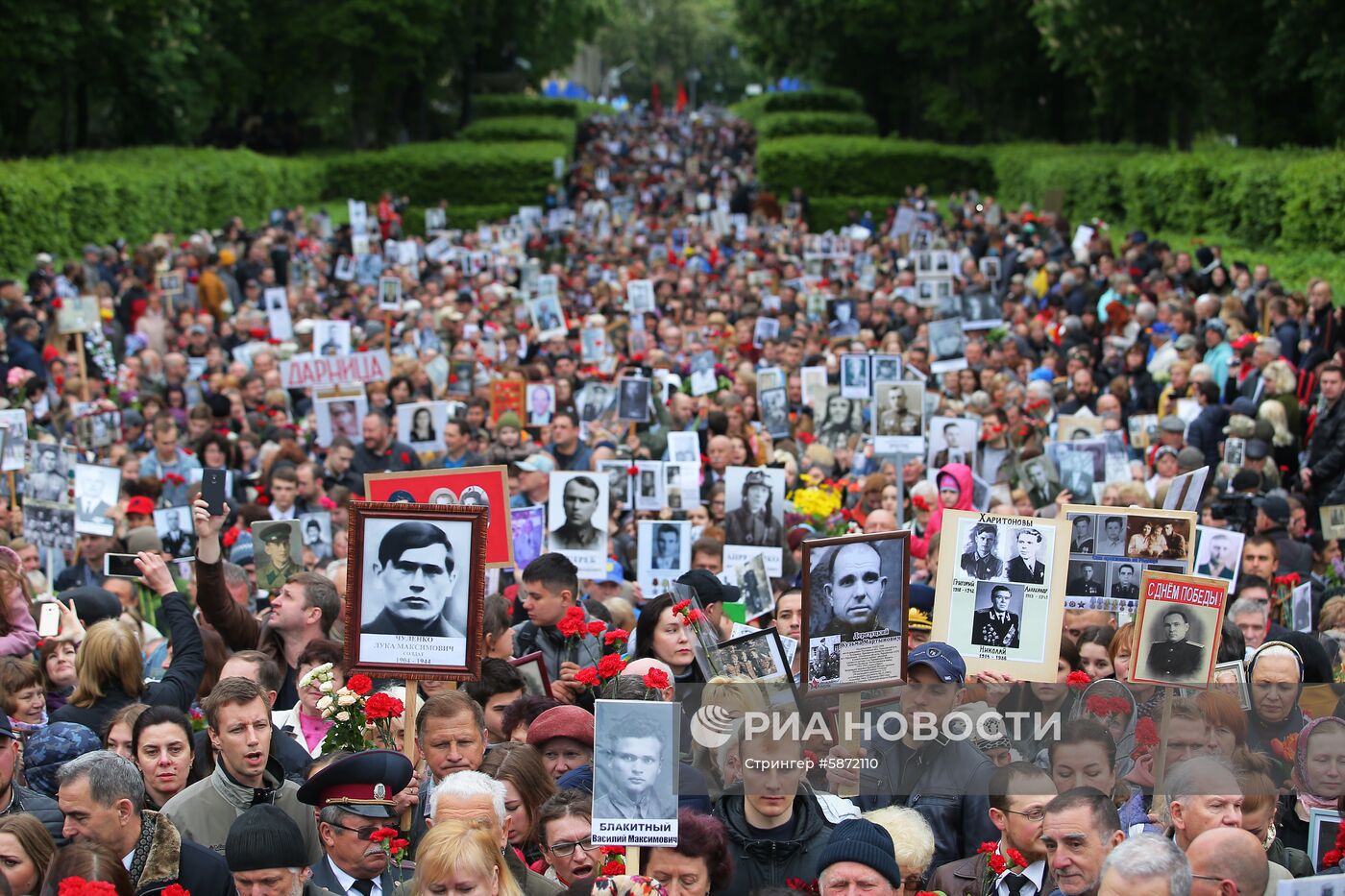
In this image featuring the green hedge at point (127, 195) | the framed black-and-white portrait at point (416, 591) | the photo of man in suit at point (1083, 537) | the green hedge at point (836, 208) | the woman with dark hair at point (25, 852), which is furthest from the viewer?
the green hedge at point (836, 208)

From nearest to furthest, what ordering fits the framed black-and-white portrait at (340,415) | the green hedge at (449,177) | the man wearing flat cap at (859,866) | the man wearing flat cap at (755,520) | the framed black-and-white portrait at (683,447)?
1. the man wearing flat cap at (859,866)
2. the man wearing flat cap at (755,520)
3. the framed black-and-white portrait at (683,447)
4. the framed black-and-white portrait at (340,415)
5. the green hedge at (449,177)

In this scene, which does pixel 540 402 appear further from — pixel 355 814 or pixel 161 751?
pixel 355 814

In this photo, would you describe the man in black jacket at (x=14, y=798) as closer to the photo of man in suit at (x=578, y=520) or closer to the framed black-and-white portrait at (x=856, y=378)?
the photo of man in suit at (x=578, y=520)

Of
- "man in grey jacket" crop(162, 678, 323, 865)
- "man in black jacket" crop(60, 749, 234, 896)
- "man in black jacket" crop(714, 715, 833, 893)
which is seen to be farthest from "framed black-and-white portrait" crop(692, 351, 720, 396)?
"man in black jacket" crop(60, 749, 234, 896)

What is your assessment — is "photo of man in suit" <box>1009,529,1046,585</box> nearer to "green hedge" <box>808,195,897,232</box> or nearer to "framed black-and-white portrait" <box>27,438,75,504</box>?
"framed black-and-white portrait" <box>27,438,75,504</box>

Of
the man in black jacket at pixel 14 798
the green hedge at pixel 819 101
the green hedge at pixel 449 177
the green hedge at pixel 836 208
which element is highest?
the green hedge at pixel 819 101

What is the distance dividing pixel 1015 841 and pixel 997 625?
2213 mm

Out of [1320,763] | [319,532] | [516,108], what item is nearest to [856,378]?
[319,532]

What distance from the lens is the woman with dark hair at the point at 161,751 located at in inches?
270

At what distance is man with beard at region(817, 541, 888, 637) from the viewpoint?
7551 millimetres

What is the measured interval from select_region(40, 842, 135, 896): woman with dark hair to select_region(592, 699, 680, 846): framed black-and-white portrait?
5.07 feet

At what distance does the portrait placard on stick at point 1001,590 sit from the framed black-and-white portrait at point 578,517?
13.1 feet

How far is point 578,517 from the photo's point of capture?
12.3 meters

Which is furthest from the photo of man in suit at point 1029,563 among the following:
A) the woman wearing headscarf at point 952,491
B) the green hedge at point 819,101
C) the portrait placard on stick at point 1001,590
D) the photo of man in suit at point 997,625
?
the green hedge at point 819,101
